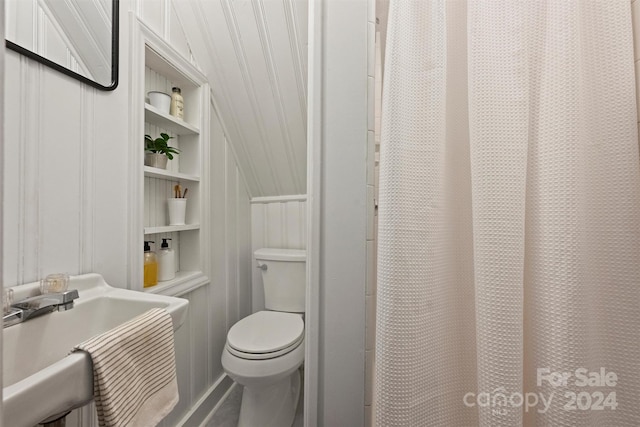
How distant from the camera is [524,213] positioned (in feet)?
1.82

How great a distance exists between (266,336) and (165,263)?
1.85ft

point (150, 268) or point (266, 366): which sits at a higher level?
point (150, 268)

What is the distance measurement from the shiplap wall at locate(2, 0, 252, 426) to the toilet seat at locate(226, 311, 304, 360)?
27 cm

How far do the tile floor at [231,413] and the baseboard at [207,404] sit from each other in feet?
0.09

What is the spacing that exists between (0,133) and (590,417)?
2.95 feet

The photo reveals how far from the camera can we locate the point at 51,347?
0.71m

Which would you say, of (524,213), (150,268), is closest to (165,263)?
(150,268)

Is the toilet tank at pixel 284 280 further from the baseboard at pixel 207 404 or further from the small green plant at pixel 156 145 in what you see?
the small green plant at pixel 156 145

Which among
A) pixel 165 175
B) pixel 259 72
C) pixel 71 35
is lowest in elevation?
pixel 165 175

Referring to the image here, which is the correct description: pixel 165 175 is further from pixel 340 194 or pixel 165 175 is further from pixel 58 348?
pixel 340 194

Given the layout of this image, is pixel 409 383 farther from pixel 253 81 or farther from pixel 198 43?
→ pixel 198 43

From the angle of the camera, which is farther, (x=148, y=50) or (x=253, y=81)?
(x=253, y=81)

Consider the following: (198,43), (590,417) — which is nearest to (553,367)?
(590,417)

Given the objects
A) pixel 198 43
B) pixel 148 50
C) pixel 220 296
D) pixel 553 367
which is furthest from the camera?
pixel 220 296
